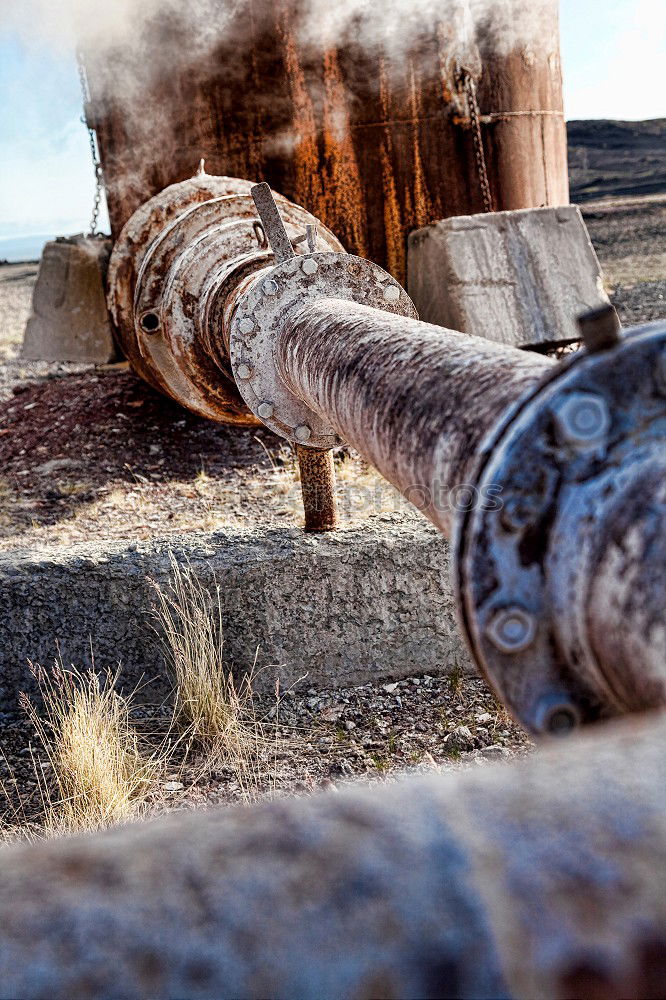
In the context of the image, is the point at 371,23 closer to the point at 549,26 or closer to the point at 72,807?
the point at 549,26

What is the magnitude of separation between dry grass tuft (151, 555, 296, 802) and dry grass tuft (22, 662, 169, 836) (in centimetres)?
17

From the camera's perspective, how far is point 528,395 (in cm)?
98

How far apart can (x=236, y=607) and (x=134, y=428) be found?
82.0 inches

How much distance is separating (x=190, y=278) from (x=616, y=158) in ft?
70.9

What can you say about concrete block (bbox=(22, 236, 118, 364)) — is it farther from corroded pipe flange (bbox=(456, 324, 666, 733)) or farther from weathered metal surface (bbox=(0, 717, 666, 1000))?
weathered metal surface (bbox=(0, 717, 666, 1000))

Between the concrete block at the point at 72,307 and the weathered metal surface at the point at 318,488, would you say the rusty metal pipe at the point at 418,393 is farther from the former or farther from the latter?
the concrete block at the point at 72,307

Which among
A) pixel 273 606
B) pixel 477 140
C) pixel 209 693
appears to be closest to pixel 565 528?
pixel 209 693

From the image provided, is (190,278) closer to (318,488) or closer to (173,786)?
(318,488)

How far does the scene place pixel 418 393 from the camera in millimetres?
1451

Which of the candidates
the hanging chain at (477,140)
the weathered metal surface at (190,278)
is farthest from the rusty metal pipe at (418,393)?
the hanging chain at (477,140)

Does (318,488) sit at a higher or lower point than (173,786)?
higher

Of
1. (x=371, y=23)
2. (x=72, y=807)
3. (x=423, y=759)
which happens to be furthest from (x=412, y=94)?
(x=72, y=807)

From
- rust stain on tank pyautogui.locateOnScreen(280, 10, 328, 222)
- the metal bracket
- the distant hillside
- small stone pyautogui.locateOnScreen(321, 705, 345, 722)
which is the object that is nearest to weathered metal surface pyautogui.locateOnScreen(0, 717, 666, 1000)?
the metal bracket

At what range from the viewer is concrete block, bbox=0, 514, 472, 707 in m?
3.58
